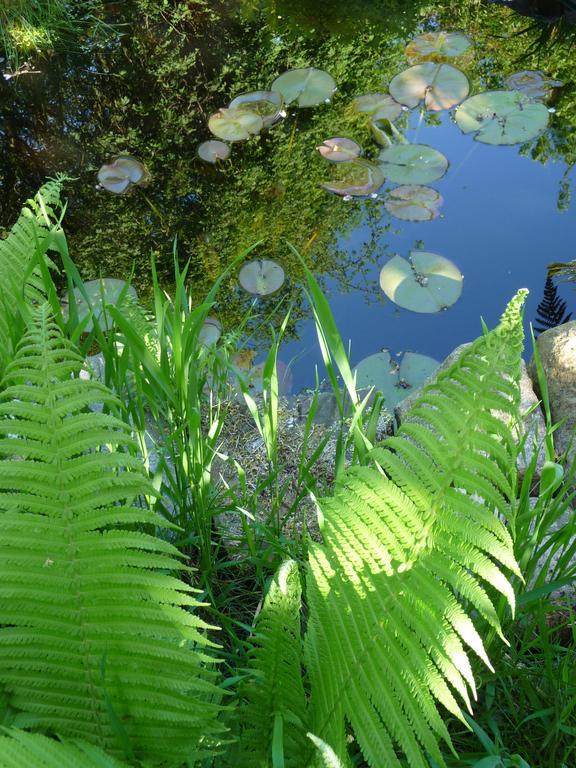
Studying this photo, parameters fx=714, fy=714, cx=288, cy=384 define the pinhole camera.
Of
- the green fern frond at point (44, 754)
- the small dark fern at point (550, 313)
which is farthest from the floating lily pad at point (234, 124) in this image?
the green fern frond at point (44, 754)

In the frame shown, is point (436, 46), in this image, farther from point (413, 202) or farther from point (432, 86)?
point (413, 202)

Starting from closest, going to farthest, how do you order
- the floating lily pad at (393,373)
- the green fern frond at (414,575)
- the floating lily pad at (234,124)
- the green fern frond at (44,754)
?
the green fern frond at (44,754) < the green fern frond at (414,575) < the floating lily pad at (393,373) < the floating lily pad at (234,124)

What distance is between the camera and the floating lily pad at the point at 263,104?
3.64 meters

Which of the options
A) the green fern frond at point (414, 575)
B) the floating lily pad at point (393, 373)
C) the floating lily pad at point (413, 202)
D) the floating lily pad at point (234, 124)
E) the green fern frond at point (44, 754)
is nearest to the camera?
the green fern frond at point (44, 754)

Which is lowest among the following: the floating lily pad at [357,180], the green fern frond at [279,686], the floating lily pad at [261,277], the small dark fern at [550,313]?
the green fern frond at [279,686]

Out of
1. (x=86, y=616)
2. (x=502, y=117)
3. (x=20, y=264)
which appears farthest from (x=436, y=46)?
(x=86, y=616)

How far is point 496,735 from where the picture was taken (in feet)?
3.80

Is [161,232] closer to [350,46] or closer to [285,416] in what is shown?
[285,416]

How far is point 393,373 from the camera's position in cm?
267

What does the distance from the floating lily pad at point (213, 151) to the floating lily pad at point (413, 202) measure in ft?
2.71

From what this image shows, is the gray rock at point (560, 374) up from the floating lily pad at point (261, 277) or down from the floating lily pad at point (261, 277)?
down

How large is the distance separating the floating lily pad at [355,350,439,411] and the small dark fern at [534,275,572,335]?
1.67ft

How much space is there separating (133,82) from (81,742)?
148 inches

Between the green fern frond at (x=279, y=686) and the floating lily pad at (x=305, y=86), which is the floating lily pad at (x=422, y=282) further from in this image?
the green fern frond at (x=279, y=686)
